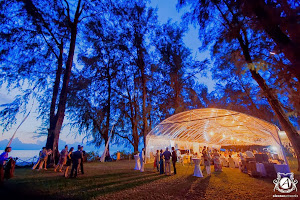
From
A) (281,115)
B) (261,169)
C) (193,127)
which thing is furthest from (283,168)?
(193,127)

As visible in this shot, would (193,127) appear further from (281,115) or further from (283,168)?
(283,168)

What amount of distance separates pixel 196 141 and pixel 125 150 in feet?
37.9

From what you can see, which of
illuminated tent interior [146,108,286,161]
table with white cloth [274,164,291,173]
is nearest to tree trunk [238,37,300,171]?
table with white cloth [274,164,291,173]

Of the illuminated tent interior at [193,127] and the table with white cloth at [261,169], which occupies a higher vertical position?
the illuminated tent interior at [193,127]

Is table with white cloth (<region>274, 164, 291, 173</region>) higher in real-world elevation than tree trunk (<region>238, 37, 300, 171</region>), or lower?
lower

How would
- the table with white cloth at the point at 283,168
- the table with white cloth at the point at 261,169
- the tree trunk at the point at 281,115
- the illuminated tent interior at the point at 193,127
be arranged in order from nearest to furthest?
the table with white cloth at the point at 283,168, the tree trunk at the point at 281,115, the table with white cloth at the point at 261,169, the illuminated tent interior at the point at 193,127

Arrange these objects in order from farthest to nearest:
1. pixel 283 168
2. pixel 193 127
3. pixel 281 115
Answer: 1. pixel 193 127
2. pixel 281 115
3. pixel 283 168

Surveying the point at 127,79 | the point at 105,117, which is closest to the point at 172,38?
the point at 127,79

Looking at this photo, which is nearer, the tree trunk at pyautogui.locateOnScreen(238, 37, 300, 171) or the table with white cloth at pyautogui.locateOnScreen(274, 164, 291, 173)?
the table with white cloth at pyautogui.locateOnScreen(274, 164, 291, 173)

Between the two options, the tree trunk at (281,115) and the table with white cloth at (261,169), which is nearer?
the tree trunk at (281,115)

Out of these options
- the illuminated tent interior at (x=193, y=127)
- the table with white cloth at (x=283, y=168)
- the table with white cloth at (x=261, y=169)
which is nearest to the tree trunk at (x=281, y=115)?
the table with white cloth at (x=283, y=168)

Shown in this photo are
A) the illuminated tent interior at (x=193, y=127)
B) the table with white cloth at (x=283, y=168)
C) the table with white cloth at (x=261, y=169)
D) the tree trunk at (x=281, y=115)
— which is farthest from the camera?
the illuminated tent interior at (x=193, y=127)

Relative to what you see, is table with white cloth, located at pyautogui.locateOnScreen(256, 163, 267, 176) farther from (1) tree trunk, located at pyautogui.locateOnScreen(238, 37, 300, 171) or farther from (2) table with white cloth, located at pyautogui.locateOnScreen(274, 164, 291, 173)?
(1) tree trunk, located at pyautogui.locateOnScreen(238, 37, 300, 171)

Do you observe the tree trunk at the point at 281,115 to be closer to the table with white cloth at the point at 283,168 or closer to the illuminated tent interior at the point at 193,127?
the table with white cloth at the point at 283,168
